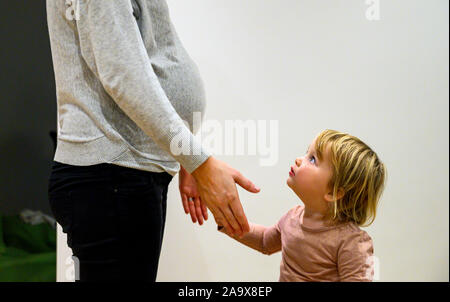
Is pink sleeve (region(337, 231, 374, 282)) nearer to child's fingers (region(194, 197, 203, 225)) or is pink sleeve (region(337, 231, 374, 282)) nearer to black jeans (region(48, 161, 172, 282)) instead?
child's fingers (region(194, 197, 203, 225))

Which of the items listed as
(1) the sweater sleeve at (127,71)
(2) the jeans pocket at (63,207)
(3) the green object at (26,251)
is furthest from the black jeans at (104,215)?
(3) the green object at (26,251)

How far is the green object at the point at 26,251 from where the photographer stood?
5.94ft

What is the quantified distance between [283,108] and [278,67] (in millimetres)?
159

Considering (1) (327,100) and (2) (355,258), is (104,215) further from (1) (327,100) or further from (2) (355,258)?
(1) (327,100)

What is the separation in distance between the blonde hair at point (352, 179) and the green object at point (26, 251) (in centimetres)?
115

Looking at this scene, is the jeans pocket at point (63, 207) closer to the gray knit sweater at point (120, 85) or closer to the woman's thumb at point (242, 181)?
the gray knit sweater at point (120, 85)

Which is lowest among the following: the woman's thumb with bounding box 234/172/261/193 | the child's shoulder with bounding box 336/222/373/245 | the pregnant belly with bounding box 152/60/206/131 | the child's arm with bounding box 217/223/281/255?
the child's arm with bounding box 217/223/281/255

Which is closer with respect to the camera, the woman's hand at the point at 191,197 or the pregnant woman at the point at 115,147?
the pregnant woman at the point at 115,147

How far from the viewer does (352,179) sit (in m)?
1.27

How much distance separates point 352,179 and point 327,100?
29.7 inches

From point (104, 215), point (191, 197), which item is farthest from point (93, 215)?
point (191, 197)

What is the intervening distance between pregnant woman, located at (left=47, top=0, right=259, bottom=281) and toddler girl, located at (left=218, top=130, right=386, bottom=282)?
0.37m

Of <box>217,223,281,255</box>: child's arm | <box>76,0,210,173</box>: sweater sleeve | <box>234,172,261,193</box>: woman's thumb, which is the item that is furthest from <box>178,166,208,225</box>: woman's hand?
<box>76,0,210,173</box>: sweater sleeve

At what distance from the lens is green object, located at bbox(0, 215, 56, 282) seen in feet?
5.94
